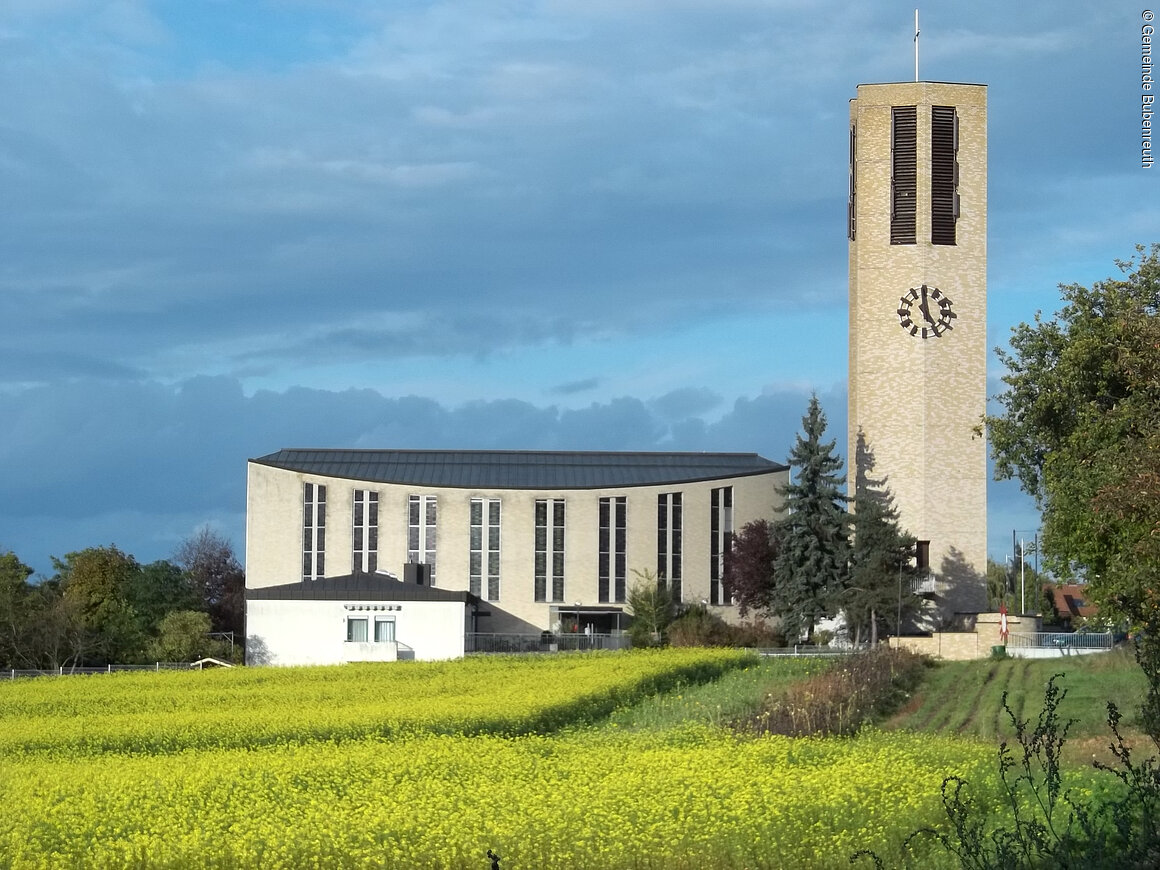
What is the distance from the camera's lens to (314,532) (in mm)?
82875

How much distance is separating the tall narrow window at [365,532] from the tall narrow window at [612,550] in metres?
12.6

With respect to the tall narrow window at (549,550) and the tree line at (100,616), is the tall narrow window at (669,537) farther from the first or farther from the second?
the tree line at (100,616)

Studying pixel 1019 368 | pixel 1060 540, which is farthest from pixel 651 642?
pixel 1060 540

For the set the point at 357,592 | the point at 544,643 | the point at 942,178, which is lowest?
the point at 544,643

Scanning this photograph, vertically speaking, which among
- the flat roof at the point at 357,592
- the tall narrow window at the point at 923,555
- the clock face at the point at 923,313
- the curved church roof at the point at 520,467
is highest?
the clock face at the point at 923,313

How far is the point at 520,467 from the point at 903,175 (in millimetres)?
27868

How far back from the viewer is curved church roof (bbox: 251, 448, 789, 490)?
8275cm

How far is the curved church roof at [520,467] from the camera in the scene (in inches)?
3258

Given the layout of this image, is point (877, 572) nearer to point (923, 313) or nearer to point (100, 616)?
point (923, 313)

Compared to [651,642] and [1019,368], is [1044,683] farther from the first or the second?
[651,642]

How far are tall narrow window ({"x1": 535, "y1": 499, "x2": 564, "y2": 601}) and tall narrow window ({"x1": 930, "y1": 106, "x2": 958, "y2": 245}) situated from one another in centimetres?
2537

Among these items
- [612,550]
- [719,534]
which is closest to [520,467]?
[612,550]

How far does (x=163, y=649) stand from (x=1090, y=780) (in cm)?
5320

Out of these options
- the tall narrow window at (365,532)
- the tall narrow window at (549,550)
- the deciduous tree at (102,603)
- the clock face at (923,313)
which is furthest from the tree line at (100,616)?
the clock face at (923,313)
